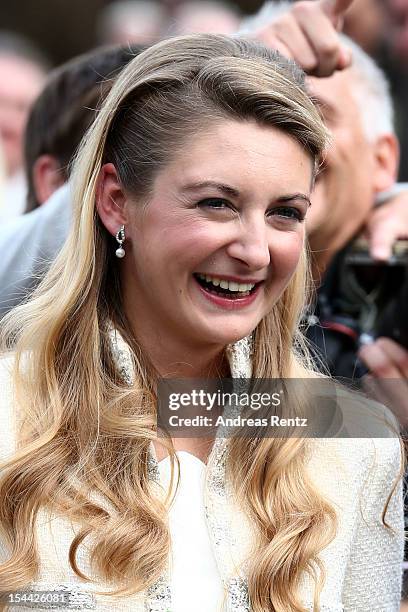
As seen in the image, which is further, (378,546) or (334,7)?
(334,7)

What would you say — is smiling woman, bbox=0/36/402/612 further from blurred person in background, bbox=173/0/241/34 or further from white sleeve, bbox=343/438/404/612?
blurred person in background, bbox=173/0/241/34

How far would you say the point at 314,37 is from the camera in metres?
1.80

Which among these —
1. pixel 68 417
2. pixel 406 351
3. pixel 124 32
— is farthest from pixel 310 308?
pixel 124 32

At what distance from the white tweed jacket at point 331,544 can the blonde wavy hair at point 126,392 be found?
0.06 ft

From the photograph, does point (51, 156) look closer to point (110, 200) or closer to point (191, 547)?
point (110, 200)

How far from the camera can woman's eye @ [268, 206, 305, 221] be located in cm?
136

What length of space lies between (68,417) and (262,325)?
34cm

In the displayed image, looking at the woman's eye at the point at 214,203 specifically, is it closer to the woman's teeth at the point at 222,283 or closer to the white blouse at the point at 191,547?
the woman's teeth at the point at 222,283

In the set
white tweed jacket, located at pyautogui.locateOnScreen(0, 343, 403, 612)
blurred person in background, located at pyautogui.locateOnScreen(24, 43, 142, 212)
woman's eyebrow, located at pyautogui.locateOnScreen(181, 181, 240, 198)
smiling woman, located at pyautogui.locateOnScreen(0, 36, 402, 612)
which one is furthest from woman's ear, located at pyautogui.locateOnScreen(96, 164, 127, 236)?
blurred person in background, located at pyautogui.locateOnScreen(24, 43, 142, 212)

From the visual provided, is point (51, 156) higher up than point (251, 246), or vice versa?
point (51, 156)

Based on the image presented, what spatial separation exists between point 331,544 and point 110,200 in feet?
1.93

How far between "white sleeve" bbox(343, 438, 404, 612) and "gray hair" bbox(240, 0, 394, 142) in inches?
37.1

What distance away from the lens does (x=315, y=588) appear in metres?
1.38

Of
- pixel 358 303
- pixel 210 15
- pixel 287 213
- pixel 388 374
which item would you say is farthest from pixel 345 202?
pixel 210 15
